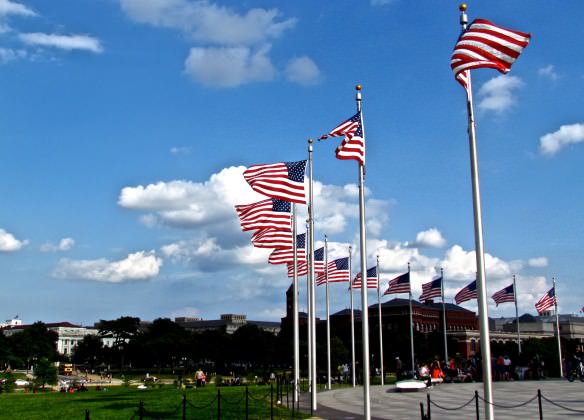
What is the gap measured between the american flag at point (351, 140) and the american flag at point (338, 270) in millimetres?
22147

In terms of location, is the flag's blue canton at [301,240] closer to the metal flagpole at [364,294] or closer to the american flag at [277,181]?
the american flag at [277,181]

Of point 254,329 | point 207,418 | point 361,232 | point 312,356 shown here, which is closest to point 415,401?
point 312,356

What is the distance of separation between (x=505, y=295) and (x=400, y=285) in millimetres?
12882

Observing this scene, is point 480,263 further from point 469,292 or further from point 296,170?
point 469,292

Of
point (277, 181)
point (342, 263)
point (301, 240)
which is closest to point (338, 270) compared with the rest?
point (342, 263)

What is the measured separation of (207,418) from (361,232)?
35.9ft

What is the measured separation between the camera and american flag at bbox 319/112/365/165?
22406mm

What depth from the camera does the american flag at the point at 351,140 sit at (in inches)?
882

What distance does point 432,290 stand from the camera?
56.8 m

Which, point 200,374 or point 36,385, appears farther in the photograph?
point 36,385

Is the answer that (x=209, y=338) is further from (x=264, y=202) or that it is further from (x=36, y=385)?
(x=264, y=202)

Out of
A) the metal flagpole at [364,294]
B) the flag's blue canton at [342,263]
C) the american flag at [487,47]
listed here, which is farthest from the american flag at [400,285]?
the american flag at [487,47]

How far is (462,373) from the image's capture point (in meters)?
51.3

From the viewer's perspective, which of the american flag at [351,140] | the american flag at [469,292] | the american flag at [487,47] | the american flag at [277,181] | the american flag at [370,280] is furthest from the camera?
the american flag at [469,292]
